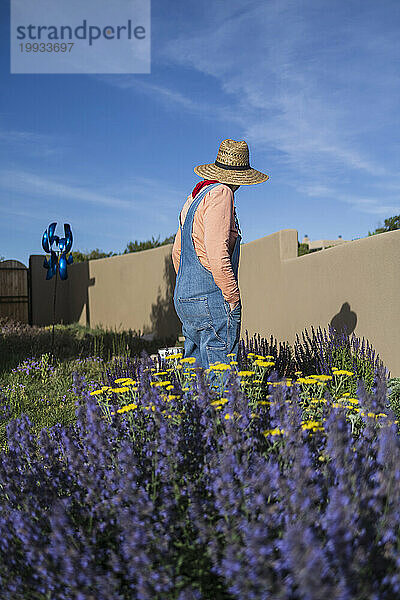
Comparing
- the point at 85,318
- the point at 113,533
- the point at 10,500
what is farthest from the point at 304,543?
the point at 85,318

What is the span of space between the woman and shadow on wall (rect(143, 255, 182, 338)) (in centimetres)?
741

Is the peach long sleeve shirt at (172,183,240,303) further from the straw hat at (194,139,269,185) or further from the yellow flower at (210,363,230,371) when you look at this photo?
the yellow flower at (210,363,230,371)

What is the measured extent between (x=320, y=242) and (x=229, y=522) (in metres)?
11.1

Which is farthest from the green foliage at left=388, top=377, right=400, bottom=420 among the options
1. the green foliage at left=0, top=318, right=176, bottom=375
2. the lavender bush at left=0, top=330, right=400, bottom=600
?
the green foliage at left=0, top=318, right=176, bottom=375

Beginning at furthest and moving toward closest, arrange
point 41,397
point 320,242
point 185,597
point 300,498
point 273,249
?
point 320,242
point 273,249
point 41,397
point 300,498
point 185,597

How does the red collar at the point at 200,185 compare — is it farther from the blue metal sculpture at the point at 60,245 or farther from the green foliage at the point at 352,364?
Answer: the blue metal sculpture at the point at 60,245

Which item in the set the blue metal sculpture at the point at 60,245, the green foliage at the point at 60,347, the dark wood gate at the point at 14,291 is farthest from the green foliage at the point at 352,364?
the dark wood gate at the point at 14,291

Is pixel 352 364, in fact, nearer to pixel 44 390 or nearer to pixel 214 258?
pixel 214 258

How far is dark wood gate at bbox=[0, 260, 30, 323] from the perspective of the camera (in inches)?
646

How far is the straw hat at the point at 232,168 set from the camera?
358cm

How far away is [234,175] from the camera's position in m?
3.60

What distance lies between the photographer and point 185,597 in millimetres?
1343

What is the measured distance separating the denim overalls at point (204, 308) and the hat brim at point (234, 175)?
4.9 inches

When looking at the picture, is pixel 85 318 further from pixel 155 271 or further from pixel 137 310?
pixel 155 271
